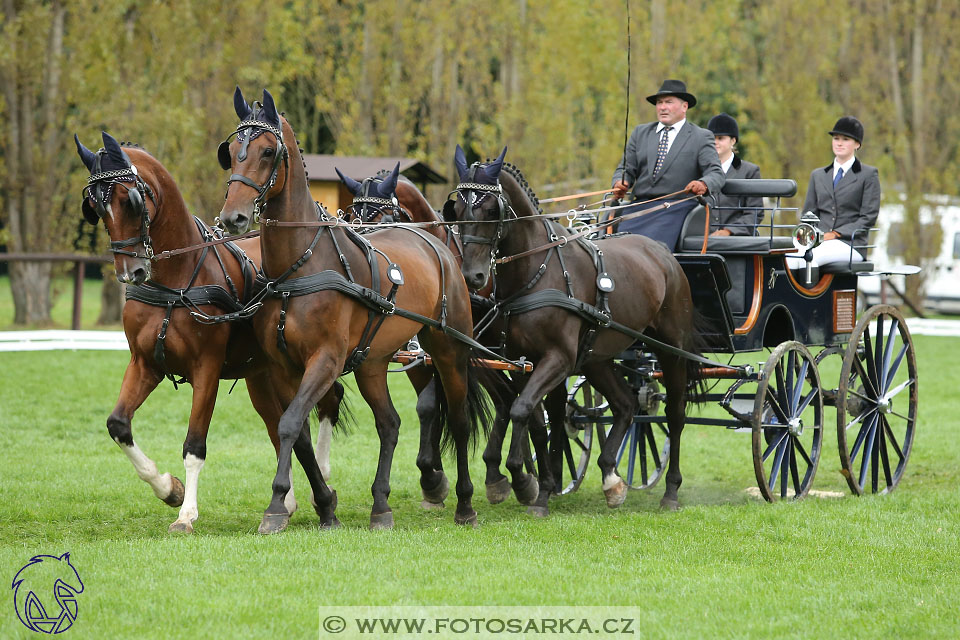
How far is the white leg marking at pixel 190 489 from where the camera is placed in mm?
5895

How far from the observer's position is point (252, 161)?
524 centimetres

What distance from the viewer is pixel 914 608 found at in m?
4.53

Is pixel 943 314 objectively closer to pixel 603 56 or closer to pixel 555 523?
pixel 603 56

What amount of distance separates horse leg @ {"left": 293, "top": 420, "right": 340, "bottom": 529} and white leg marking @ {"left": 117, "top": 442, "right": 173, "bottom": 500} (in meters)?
0.71

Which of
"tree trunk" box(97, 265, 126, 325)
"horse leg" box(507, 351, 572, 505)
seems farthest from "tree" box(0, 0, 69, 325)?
"horse leg" box(507, 351, 572, 505)

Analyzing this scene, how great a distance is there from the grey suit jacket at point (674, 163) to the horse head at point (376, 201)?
1754mm

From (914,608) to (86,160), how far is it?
428cm

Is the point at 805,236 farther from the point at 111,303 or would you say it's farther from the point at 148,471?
the point at 111,303

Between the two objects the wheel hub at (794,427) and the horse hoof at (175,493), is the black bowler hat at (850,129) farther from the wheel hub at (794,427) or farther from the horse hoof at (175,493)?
the horse hoof at (175,493)

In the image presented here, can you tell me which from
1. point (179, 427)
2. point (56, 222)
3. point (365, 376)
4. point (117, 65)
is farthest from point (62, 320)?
point (365, 376)

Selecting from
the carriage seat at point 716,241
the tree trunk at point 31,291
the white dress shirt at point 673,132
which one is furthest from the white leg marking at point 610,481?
the tree trunk at point 31,291

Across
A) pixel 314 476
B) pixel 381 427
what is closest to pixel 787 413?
pixel 381 427

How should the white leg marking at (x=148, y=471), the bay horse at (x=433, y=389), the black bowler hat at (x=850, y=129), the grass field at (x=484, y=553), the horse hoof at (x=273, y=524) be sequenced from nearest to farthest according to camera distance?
1. the grass field at (x=484, y=553)
2. the horse hoof at (x=273, y=524)
3. the white leg marking at (x=148, y=471)
4. the bay horse at (x=433, y=389)
5. the black bowler hat at (x=850, y=129)

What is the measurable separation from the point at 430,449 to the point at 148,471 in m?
1.83
